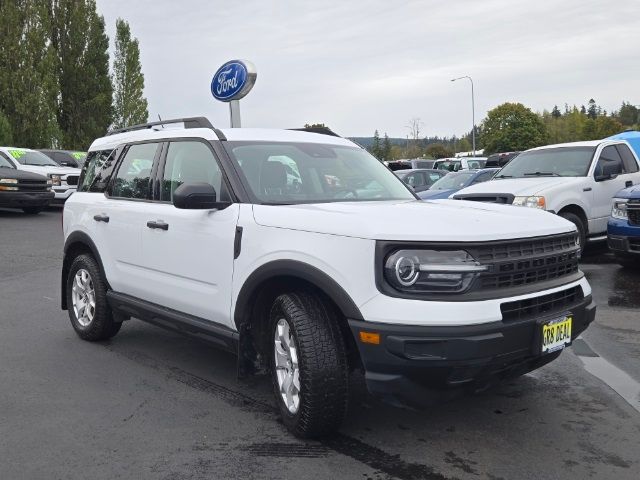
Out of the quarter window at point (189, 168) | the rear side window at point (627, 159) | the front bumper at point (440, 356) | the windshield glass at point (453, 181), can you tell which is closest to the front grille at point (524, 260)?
the front bumper at point (440, 356)

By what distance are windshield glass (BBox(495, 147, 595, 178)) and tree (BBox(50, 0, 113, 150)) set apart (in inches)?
1392

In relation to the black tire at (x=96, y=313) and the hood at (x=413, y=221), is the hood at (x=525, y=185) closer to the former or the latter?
the hood at (x=413, y=221)

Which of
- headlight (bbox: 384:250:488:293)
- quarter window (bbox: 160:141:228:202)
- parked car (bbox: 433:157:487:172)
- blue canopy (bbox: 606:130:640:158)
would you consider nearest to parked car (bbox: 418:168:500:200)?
blue canopy (bbox: 606:130:640:158)

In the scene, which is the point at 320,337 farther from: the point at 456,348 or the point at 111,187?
the point at 111,187

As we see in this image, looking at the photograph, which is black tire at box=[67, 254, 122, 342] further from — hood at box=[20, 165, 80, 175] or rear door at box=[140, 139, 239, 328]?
hood at box=[20, 165, 80, 175]

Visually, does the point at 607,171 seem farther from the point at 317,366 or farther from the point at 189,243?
the point at 317,366

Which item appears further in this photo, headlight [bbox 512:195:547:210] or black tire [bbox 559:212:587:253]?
black tire [bbox 559:212:587:253]

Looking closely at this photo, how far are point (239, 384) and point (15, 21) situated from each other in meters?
34.5

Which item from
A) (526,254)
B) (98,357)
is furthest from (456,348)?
(98,357)

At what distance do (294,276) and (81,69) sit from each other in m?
41.5

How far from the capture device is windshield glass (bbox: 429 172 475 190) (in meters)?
14.1

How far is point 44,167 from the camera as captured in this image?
19297mm

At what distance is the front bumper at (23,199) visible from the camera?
1688 centimetres

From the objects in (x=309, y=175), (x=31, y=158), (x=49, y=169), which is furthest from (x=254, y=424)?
(x=31, y=158)
